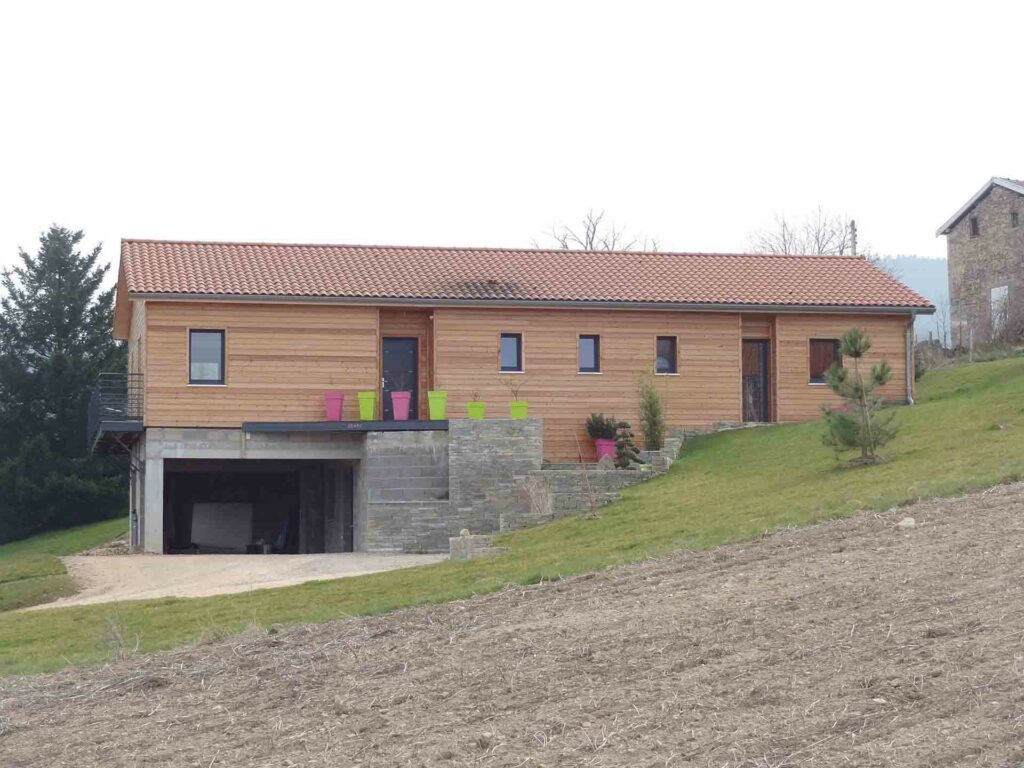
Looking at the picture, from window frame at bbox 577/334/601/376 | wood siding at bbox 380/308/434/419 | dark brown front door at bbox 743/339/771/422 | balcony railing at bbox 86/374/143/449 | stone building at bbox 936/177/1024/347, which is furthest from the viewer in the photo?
stone building at bbox 936/177/1024/347

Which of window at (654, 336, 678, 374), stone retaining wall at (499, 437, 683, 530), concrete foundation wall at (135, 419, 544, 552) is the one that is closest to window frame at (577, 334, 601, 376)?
window at (654, 336, 678, 374)

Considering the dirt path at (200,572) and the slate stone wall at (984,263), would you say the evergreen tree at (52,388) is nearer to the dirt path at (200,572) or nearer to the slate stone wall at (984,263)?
the dirt path at (200,572)

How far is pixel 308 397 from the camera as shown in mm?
29219

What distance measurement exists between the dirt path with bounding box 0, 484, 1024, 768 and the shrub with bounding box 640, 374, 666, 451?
15.7m

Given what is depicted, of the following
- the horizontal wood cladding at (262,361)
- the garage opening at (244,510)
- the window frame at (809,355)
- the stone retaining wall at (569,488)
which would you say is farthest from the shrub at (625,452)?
the garage opening at (244,510)

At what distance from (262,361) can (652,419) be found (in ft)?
26.4

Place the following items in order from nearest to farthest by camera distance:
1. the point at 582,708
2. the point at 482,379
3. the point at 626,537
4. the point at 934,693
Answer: the point at 934,693 → the point at 582,708 → the point at 626,537 → the point at 482,379

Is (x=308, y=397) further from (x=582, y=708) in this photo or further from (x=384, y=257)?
(x=582, y=708)

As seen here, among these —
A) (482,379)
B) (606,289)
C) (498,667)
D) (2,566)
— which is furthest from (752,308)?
(498,667)

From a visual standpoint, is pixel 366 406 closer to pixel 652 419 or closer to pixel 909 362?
pixel 652 419

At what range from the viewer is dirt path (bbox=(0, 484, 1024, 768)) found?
7.88 meters

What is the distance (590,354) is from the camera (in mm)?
31094

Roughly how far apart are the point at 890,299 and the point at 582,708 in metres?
25.1

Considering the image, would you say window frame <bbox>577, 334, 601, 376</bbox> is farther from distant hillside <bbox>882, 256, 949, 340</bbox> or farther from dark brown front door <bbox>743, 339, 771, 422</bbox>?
distant hillside <bbox>882, 256, 949, 340</bbox>
